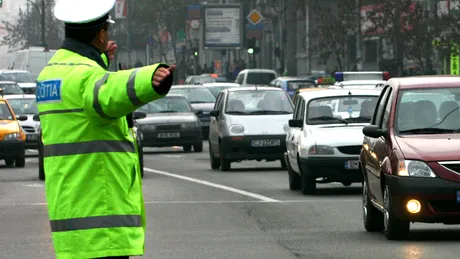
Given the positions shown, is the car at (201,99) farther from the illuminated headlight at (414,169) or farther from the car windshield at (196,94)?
the illuminated headlight at (414,169)

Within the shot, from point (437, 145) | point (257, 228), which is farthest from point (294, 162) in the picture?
point (437, 145)

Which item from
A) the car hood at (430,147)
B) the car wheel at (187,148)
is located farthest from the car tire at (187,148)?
the car hood at (430,147)

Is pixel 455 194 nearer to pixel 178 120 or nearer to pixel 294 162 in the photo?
pixel 294 162

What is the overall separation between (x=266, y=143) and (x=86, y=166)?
855 inches

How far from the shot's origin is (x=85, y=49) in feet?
19.5

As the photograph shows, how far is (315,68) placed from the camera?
95625 mm

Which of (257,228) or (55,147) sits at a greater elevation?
(55,147)

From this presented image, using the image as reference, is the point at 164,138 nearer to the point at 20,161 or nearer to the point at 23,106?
the point at 23,106

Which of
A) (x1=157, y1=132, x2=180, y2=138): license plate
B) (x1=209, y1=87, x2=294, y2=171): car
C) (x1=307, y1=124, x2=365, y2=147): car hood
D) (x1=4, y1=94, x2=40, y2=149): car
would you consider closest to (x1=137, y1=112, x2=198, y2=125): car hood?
(x1=157, y1=132, x2=180, y2=138): license plate

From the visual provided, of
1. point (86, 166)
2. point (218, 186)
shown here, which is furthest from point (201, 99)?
point (86, 166)

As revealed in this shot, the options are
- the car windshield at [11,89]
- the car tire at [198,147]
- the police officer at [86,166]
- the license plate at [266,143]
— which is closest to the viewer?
the police officer at [86,166]

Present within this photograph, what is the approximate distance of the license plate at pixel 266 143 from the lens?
27.5m

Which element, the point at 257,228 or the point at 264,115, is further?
the point at 264,115

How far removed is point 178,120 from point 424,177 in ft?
73.3
